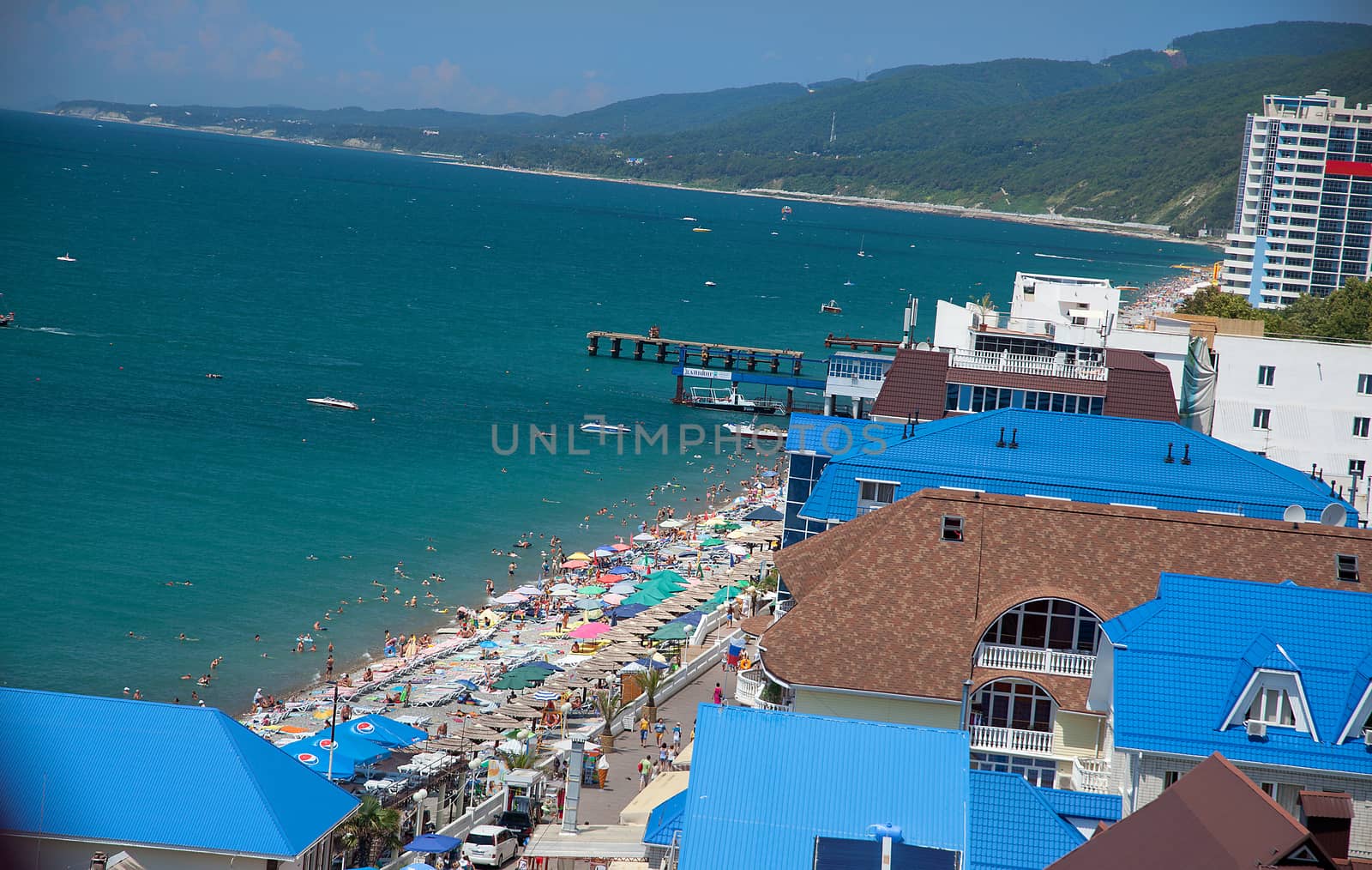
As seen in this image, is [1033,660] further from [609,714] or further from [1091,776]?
[609,714]

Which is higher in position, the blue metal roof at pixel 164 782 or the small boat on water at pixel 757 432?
the blue metal roof at pixel 164 782

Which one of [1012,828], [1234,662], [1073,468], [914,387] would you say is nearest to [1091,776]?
[1234,662]

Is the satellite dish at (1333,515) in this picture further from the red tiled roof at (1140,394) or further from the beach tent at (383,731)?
the beach tent at (383,731)

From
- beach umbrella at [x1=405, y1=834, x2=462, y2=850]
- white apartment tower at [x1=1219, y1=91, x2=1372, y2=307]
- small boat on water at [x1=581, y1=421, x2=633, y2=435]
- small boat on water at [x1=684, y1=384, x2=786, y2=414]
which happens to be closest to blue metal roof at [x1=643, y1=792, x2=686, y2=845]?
beach umbrella at [x1=405, y1=834, x2=462, y2=850]

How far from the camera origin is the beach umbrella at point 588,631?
47531mm

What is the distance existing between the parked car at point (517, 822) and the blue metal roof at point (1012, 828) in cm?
1270

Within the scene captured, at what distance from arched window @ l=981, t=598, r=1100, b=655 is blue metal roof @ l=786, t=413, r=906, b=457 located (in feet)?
32.5

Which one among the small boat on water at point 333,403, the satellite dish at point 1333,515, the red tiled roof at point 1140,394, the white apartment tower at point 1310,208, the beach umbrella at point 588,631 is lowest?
the beach umbrella at point 588,631

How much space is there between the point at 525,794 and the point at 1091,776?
13.2m

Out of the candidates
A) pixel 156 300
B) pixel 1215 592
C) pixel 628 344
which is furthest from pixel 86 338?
pixel 1215 592

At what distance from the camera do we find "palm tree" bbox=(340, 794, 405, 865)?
1096 inches

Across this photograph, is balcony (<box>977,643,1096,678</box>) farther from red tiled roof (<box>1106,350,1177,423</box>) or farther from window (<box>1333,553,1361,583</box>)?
red tiled roof (<box>1106,350,1177,423</box>)

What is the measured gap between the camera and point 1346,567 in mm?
25250

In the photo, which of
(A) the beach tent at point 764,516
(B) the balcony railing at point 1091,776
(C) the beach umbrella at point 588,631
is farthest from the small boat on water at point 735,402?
(B) the balcony railing at point 1091,776
